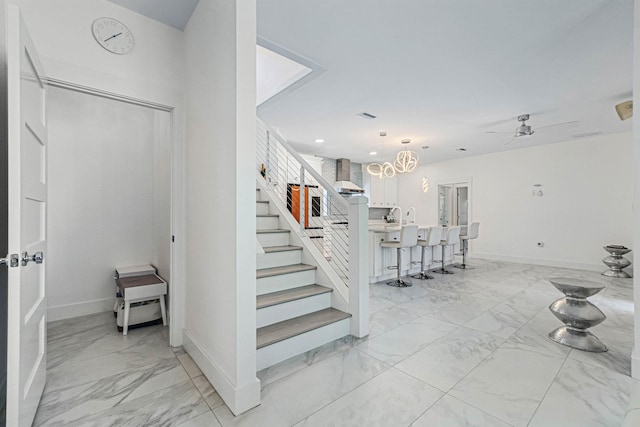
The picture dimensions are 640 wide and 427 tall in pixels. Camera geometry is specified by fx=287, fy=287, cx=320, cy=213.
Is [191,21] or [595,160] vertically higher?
[191,21]

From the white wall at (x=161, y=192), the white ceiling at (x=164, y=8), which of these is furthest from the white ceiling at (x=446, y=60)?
the white wall at (x=161, y=192)

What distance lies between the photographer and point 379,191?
29.0 ft

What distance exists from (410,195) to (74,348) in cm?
845

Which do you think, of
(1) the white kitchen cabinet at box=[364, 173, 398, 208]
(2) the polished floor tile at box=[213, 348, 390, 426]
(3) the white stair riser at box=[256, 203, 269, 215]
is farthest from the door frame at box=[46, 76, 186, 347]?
(1) the white kitchen cabinet at box=[364, 173, 398, 208]

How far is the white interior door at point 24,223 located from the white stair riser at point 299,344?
1.19 metres

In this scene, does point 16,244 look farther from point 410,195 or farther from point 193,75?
point 410,195

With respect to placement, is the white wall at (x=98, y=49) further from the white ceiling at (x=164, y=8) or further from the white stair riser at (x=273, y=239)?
the white stair riser at (x=273, y=239)

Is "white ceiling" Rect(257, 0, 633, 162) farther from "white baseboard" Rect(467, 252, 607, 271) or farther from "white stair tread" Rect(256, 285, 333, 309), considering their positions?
"white baseboard" Rect(467, 252, 607, 271)

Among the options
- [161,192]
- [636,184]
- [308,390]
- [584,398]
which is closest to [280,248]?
[308,390]

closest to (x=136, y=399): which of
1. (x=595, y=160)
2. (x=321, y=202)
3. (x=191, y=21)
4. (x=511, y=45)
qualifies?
(x=191, y=21)

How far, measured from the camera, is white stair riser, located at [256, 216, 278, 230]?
11.0 ft

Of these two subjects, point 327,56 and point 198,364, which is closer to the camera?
point 198,364

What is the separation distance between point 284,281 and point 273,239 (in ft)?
2.13

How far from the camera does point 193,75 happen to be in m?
2.23
